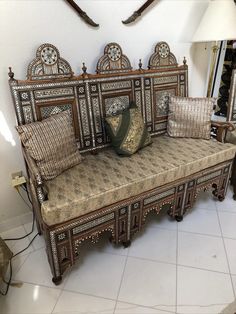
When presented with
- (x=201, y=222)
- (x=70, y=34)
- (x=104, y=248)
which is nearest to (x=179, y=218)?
(x=201, y=222)

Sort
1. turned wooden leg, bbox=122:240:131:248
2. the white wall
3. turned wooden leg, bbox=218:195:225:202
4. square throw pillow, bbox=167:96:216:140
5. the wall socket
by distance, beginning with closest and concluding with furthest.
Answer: the white wall < turned wooden leg, bbox=122:240:131:248 < the wall socket < square throw pillow, bbox=167:96:216:140 < turned wooden leg, bbox=218:195:225:202

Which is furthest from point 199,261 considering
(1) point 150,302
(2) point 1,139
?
(2) point 1,139

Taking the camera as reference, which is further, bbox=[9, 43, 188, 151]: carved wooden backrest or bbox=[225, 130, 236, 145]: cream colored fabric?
bbox=[225, 130, 236, 145]: cream colored fabric

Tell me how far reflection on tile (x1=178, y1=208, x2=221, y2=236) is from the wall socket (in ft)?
4.25

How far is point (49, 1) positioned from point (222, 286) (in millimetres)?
2145

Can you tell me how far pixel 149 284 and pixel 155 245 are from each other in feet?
1.07

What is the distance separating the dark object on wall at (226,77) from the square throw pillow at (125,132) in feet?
4.29

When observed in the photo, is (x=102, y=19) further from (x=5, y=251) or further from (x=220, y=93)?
(x=5, y=251)

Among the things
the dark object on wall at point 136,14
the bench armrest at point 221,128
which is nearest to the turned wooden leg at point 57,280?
the bench armrest at point 221,128

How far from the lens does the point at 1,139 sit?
1.76 m

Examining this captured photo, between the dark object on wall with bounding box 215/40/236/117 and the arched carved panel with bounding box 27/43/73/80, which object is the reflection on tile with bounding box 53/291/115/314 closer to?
the arched carved panel with bounding box 27/43/73/80

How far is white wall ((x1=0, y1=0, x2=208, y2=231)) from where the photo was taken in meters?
1.61

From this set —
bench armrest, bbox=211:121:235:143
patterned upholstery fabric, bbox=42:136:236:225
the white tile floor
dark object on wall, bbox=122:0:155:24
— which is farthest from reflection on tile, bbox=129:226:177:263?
dark object on wall, bbox=122:0:155:24

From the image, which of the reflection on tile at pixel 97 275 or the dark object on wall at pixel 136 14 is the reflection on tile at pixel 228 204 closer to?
the reflection on tile at pixel 97 275
